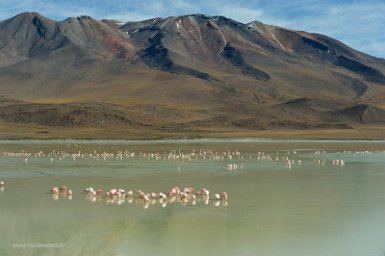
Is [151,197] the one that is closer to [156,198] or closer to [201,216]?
[156,198]

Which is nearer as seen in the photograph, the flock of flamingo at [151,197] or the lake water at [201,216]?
the lake water at [201,216]

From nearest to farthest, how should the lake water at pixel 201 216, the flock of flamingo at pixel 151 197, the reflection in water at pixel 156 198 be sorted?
the lake water at pixel 201 216 → the reflection in water at pixel 156 198 → the flock of flamingo at pixel 151 197

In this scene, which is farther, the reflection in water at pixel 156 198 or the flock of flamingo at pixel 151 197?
the flock of flamingo at pixel 151 197

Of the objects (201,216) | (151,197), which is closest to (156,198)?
(151,197)

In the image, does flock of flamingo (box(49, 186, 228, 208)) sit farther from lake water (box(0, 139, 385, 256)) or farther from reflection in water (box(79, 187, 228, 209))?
lake water (box(0, 139, 385, 256))

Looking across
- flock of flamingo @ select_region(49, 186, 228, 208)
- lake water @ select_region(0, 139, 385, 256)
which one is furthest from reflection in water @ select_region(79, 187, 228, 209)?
lake water @ select_region(0, 139, 385, 256)

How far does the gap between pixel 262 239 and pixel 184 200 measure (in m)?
6.39

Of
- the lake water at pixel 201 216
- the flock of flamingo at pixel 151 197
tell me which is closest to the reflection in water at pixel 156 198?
the flock of flamingo at pixel 151 197

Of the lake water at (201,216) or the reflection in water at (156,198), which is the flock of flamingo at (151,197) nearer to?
Result: the reflection in water at (156,198)

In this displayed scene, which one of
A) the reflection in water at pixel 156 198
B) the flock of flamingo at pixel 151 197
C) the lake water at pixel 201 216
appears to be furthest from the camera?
the flock of flamingo at pixel 151 197

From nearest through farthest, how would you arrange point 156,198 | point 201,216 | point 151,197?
point 201,216, point 151,197, point 156,198

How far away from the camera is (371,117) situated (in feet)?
454

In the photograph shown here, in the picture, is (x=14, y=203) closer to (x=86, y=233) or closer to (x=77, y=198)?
(x=77, y=198)

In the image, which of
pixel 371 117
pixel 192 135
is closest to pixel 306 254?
pixel 192 135
